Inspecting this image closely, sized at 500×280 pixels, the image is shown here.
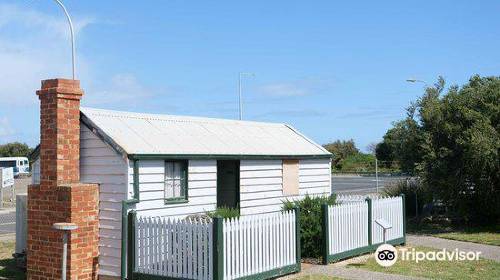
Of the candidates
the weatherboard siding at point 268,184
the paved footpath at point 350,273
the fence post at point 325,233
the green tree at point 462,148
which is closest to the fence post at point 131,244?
the paved footpath at point 350,273

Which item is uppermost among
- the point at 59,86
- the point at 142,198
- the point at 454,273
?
the point at 59,86

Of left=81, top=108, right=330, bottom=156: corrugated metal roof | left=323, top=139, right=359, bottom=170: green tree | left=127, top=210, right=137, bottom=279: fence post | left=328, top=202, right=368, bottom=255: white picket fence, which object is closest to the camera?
left=127, top=210, right=137, bottom=279: fence post

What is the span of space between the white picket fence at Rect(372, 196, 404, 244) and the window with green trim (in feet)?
15.4

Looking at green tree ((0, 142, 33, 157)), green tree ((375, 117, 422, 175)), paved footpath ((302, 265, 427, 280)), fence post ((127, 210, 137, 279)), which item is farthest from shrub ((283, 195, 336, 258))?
green tree ((0, 142, 33, 157))

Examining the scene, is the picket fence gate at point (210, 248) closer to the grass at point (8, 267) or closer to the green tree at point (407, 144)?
the grass at point (8, 267)

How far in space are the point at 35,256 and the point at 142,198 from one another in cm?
227

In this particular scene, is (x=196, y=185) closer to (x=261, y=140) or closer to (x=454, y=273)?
(x=261, y=140)

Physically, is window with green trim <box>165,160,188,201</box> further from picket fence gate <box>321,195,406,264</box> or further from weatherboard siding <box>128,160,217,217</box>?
picket fence gate <box>321,195,406,264</box>

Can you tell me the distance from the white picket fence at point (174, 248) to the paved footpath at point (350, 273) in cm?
247

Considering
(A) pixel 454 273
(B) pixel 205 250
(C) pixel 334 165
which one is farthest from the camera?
(C) pixel 334 165

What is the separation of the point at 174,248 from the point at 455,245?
8.28 meters

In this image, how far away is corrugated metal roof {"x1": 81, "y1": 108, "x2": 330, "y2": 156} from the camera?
11141 millimetres

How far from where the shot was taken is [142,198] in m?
10.8

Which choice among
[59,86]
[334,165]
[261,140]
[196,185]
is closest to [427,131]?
[261,140]
